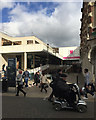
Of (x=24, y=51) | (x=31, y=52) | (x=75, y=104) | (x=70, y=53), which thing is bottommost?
(x=75, y=104)

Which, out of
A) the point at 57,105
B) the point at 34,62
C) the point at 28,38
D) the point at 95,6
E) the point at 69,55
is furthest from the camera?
the point at 69,55

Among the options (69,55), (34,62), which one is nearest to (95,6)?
(34,62)

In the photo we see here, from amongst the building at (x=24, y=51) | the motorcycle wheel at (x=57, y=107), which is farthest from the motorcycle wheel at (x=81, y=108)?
the building at (x=24, y=51)

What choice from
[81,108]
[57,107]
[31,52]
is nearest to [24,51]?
[31,52]

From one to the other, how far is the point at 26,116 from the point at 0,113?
1092mm

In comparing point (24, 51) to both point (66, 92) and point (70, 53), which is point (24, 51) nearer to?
point (66, 92)

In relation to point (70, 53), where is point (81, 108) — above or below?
below

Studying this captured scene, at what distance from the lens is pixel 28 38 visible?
1884 inches

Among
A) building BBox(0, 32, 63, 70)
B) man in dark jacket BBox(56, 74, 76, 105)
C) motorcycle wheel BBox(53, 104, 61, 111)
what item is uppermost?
building BBox(0, 32, 63, 70)

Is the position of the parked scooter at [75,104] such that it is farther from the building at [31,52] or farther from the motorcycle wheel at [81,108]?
the building at [31,52]

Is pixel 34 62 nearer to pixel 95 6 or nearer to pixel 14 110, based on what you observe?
pixel 95 6

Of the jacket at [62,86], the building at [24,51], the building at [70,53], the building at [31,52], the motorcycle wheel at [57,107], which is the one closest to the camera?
the jacket at [62,86]

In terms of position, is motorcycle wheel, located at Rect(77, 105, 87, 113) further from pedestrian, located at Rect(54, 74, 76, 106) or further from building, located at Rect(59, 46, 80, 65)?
building, located at Rect(59, 46, 80, 65)

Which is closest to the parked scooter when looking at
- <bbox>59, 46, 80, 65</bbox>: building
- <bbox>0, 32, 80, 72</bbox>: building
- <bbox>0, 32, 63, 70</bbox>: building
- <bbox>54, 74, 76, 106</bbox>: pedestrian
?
<bbox>54, 74, 76, 106</bbox>: pedestrian
